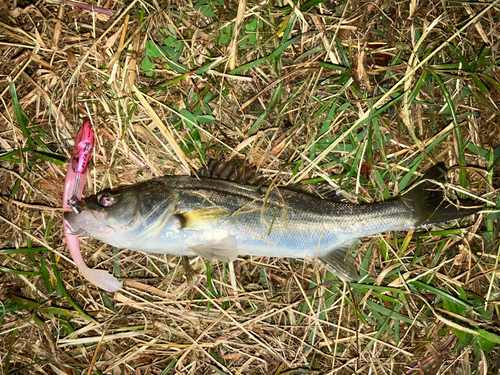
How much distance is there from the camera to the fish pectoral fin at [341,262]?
9.84 ft

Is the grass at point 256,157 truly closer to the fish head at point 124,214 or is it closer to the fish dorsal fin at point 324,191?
the fish dorsal fin at point 324,191

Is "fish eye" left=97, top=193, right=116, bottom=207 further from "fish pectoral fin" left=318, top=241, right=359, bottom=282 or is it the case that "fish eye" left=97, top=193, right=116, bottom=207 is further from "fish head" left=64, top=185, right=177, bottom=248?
"fish pectoral fin" left=318, top=241, right=359, bottom=282

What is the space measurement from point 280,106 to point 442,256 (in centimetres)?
210

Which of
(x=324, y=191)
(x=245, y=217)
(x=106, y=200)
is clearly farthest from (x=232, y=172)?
(x=106, y=200)

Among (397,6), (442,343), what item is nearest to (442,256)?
(442,343)

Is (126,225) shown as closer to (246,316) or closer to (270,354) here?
(246,316)

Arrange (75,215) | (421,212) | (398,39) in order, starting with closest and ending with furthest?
(75,215) < (421,212) < (398,39)

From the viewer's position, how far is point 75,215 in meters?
2.67

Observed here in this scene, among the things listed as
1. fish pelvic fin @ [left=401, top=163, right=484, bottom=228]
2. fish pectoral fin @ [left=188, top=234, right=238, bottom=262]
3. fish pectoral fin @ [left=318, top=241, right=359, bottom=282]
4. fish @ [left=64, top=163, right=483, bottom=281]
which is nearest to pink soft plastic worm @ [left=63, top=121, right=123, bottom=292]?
fish @ [left=64, top=163, right=483, bottom=281]

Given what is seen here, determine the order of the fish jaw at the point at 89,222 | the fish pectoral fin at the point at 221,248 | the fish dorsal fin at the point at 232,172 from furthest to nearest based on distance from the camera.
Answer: the fish dorsal fin at the point at 232,172
the fish pectoral fin at the point at 221,248
the fish jaw at the point at 89,222

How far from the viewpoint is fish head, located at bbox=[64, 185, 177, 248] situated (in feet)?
8.74

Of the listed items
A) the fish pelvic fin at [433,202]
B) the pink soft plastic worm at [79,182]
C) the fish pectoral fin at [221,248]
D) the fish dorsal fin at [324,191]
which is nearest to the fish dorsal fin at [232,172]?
the fish dorsal fin at [324,191]

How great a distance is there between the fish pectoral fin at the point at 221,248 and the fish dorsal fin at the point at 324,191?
750mm

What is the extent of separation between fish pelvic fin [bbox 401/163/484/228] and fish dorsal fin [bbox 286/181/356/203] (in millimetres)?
531
